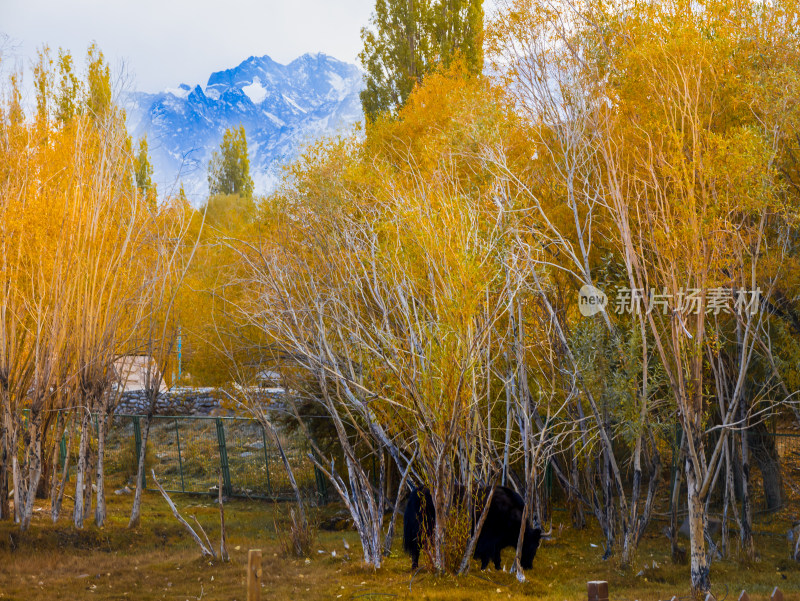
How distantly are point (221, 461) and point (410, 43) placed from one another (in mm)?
14282

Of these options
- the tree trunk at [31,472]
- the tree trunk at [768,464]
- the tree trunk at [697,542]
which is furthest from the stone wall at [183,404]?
the tree trunk at [697,542]

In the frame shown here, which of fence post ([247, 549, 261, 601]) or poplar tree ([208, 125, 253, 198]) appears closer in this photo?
fence post ([247, 549, 261, 601])

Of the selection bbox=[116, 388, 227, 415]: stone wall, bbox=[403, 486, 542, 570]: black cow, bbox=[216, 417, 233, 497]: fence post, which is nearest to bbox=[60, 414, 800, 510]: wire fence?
bbox=[216, 417, 233, 497]: fence post

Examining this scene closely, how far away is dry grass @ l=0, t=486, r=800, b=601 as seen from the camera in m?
7.45

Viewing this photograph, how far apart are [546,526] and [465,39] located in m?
15.8

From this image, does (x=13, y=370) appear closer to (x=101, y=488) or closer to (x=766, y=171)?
(x=101, y=488)

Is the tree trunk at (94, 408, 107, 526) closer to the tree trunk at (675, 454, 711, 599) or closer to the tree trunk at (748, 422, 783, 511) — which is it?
the tree trunk at (675, 454, 711, 599)

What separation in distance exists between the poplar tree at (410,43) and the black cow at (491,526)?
16.0 m

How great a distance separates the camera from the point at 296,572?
831 centimetres

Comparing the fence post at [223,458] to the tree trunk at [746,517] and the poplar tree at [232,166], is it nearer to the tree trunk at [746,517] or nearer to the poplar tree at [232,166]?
the tree trunk at [746,517]

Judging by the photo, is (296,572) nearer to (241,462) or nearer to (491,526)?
(491,526)

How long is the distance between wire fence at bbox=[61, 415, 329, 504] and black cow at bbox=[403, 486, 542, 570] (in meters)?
5.78

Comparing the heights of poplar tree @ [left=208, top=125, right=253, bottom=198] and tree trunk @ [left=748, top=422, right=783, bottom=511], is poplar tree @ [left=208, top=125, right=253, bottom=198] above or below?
above

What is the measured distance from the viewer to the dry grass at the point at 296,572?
7.45 metres
